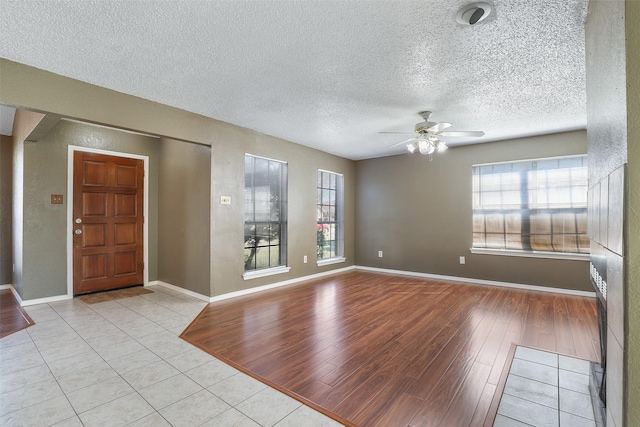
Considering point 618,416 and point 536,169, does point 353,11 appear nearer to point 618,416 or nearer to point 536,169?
point 618,416

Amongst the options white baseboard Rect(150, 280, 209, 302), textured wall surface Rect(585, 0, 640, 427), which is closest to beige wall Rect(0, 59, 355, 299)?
white baseboard Rect(150, 280, 209, 302)

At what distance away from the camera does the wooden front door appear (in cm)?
442

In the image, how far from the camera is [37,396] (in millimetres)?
1944

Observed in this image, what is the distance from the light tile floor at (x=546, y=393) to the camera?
172 centimetres

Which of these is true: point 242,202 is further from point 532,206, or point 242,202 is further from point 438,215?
point 532,206

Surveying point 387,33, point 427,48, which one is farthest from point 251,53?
point 427,48

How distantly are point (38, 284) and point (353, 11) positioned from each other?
16.6 feet

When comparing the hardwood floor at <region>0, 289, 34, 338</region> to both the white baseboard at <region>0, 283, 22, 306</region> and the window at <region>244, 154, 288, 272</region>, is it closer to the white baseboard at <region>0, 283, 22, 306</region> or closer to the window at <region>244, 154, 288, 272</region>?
the white baseboard at <region>0, 283, 22, 306</region>

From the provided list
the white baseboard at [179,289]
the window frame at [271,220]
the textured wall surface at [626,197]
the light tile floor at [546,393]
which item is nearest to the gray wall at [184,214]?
the white baseboard at [179,289]

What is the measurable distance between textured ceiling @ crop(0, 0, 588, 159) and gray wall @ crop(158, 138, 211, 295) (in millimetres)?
1044

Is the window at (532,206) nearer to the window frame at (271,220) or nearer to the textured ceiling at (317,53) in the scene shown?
the textured ceiling at (317,53)

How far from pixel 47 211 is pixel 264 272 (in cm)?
312

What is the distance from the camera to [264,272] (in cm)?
476

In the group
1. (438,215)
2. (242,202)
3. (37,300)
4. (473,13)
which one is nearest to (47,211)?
(37,300)
